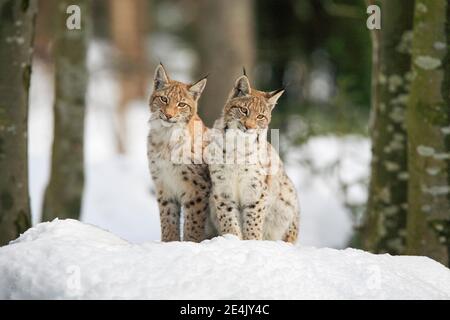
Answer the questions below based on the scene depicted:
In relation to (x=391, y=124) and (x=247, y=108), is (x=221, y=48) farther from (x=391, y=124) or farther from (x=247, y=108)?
(x=247, y=108)

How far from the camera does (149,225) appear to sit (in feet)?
35.3

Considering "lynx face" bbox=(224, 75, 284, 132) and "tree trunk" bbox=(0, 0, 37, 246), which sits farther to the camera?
"tree trunk" bbox=(0, 0, 37, 246)

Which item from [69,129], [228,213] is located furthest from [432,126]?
[69,129]

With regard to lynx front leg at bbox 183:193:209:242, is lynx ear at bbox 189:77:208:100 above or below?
above

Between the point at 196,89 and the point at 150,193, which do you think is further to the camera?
the point at 150,193

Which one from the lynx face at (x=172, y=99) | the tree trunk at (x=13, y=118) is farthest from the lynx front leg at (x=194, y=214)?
the tree trunk at (x=13, y=118)

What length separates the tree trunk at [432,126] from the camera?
253 inches

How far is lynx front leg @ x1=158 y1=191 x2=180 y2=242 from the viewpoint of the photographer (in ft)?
19.3

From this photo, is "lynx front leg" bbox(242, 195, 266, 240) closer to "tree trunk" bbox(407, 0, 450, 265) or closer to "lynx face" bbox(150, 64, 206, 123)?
"lynx face" bbox(150, 64, 206, 123)

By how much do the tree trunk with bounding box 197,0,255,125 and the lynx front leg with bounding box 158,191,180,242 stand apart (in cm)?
636

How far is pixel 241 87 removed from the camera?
18.3 feet

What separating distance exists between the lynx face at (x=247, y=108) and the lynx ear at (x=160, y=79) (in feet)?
1.47

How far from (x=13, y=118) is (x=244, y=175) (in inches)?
76.7

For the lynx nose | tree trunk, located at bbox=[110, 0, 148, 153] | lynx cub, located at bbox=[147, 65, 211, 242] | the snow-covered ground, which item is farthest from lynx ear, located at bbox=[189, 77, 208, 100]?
tree trunk, located at bbox=[110, 0, 148, 153]
